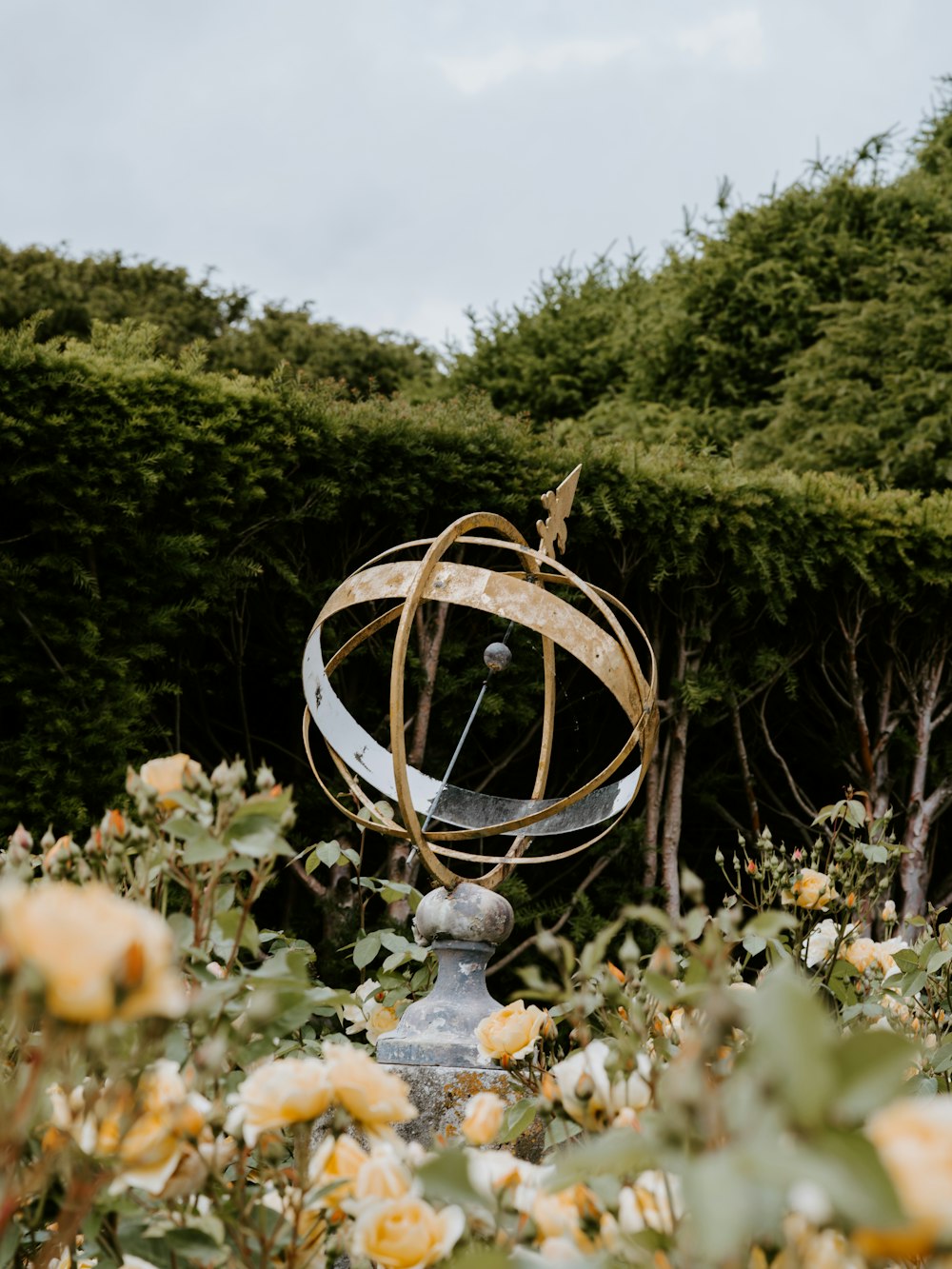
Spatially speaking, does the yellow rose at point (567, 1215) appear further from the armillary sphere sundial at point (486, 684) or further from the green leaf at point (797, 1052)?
the armillary sphere sundial at point (486, 684)

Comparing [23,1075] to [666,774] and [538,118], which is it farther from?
[538,118]

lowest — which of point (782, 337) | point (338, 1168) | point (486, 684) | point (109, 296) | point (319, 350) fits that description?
point (338, 1168)

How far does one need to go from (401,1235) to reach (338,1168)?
137 mm

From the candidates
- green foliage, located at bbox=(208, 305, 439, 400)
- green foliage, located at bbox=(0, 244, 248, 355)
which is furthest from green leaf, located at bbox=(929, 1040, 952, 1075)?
green foliage, located at bbox=(208, 305, 439, 400)

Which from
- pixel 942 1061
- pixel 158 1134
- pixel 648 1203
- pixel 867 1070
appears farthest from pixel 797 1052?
pixel 942 1061

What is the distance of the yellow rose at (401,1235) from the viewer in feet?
2.61

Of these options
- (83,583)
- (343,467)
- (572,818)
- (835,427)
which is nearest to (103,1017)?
(572,818)

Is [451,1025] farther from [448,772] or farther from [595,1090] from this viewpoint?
[595,1090]

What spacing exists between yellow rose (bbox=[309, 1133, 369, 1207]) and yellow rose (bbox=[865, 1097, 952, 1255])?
549mm

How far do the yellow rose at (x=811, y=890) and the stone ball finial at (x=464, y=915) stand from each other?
2.04 feet

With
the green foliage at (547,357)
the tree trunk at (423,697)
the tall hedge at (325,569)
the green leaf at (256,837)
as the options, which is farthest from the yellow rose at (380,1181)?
the green foliage at (547,357)

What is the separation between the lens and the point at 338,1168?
92cm

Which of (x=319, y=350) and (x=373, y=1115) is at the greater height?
(x=319, y=350)

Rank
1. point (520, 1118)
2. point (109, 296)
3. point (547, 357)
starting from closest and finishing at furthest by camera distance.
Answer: point (520, 1118) → point (547, 357) → point (109, 296)
